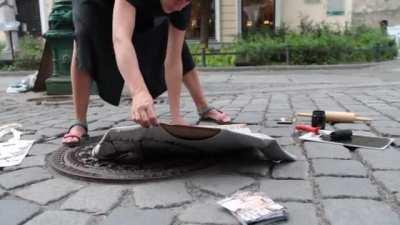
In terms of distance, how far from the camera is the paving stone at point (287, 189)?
6.63ft

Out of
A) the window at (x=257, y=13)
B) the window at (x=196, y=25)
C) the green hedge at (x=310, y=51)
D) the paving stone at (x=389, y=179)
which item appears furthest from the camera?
the window at (x=257, y=13)

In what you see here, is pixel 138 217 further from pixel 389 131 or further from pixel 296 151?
pixel 389 131

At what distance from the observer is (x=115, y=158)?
2.61m

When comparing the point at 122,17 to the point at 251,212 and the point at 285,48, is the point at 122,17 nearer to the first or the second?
the point at 251,212

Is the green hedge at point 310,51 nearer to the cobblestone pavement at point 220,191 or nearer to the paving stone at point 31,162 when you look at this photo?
the cobblestone pavement at point 220,191

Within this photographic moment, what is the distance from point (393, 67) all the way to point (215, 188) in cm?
1029

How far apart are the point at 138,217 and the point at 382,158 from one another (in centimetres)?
135

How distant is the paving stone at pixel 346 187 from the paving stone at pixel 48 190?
1086 millimetres

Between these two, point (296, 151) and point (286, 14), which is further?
point (286, 14)

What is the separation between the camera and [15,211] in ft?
6.51

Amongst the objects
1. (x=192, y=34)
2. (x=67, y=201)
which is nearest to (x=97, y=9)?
(x=67, y=201)

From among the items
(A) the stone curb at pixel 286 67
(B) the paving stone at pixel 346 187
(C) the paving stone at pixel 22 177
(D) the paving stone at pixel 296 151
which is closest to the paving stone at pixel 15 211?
(C) the paving stone at pixel 22 177

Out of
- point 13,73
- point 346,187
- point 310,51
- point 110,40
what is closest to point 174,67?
point 110,40

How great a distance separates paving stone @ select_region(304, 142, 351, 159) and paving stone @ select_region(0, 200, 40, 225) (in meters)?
1.41
